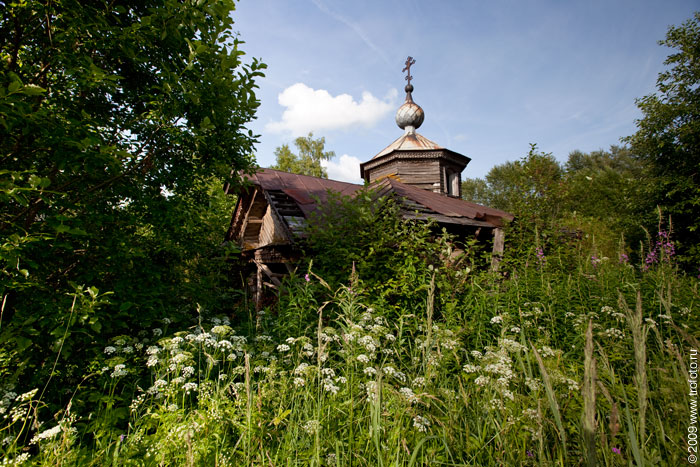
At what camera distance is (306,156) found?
→ 1170 inches

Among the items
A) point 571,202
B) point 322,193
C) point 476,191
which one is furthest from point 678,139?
point 476,191

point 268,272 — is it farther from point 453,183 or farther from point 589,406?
point 453,183

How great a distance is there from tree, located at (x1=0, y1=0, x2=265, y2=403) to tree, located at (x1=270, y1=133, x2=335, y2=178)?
25625 mm

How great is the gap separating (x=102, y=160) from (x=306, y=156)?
27.8m

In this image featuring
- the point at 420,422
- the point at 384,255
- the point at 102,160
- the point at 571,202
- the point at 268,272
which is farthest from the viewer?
the point at 571,202

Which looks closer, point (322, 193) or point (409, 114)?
point (322, 193)

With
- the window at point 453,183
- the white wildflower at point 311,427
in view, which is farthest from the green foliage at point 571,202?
the white wildflower at point 311,427

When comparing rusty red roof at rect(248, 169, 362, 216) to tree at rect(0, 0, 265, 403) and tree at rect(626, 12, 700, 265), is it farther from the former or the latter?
tree at rect(626, 12, 700, 265)

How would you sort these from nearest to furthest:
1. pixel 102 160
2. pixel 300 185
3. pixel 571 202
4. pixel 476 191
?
pixel 102 160 < pixel 300 185 < pixel 571 202 < pixel 476 191

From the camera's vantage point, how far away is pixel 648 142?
16.0 m

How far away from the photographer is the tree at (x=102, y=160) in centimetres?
263

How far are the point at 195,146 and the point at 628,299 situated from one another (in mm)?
5765

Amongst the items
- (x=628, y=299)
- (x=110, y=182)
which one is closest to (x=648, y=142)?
(x=628, y=299)

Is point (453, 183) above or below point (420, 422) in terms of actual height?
above
